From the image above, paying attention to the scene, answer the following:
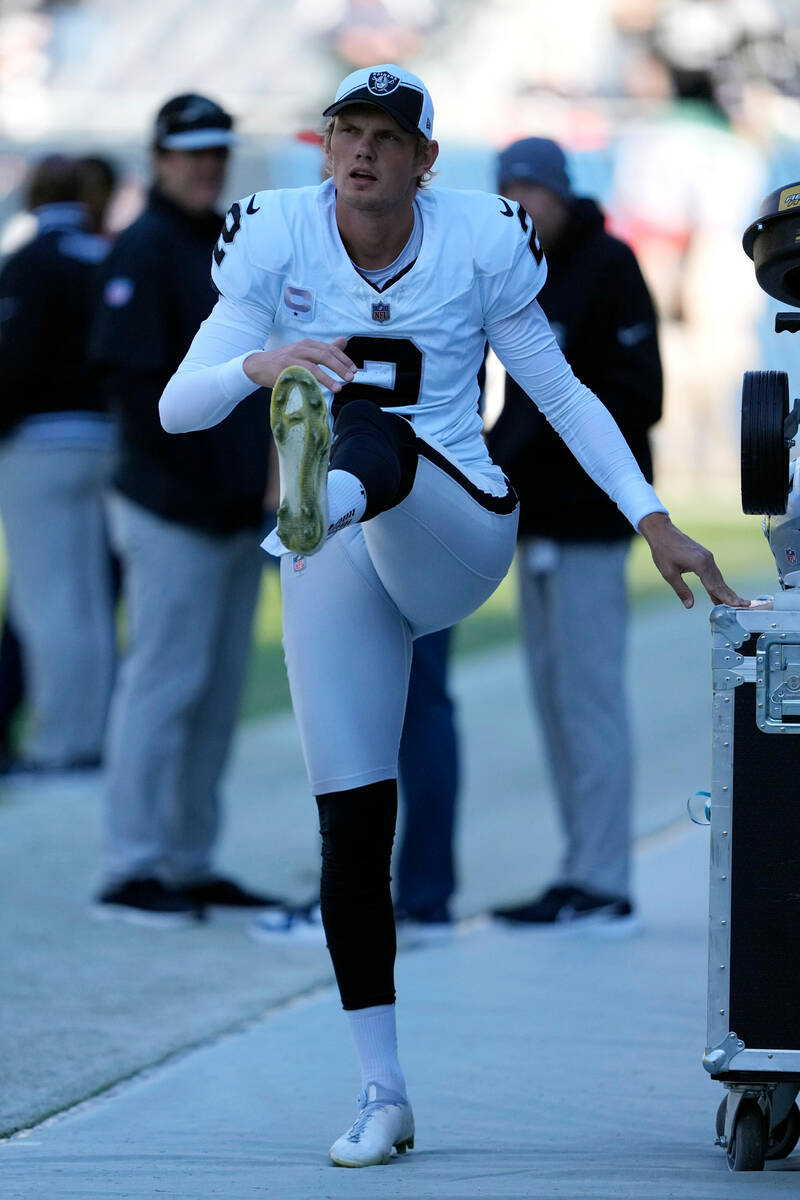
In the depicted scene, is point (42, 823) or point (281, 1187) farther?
point (42, 823)

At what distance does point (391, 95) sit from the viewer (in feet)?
10.8

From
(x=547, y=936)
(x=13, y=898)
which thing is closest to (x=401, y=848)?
(x=547, y=936)

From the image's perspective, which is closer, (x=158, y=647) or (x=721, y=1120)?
(x=721, y=1120)

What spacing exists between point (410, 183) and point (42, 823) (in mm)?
4171

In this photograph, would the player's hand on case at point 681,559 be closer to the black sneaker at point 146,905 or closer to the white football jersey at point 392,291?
the white football jersey at point 392,291

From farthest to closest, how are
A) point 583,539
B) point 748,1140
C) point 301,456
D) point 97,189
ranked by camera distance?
1. point 97,189
2. point 583,539
3. point 748,1140
4. point 301,456

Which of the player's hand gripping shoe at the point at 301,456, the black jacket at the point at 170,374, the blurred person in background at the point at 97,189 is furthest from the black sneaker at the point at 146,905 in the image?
the blurred person in background at the point at 97,189

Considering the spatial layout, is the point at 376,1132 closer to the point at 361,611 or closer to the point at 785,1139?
the point at 785,1139

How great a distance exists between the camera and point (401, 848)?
552 centimetres

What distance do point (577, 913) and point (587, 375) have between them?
4.99ft

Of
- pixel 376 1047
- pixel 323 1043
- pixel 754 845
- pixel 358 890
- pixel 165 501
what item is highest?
pixel 165 501

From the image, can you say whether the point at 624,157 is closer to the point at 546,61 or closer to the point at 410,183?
the point at 546,61

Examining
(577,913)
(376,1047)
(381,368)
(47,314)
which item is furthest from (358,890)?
(47,314)

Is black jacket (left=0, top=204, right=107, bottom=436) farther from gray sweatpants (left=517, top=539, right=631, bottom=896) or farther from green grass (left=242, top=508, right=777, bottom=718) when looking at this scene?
gray sweatpants (left=517, top=539, right=631, bottom=896)
